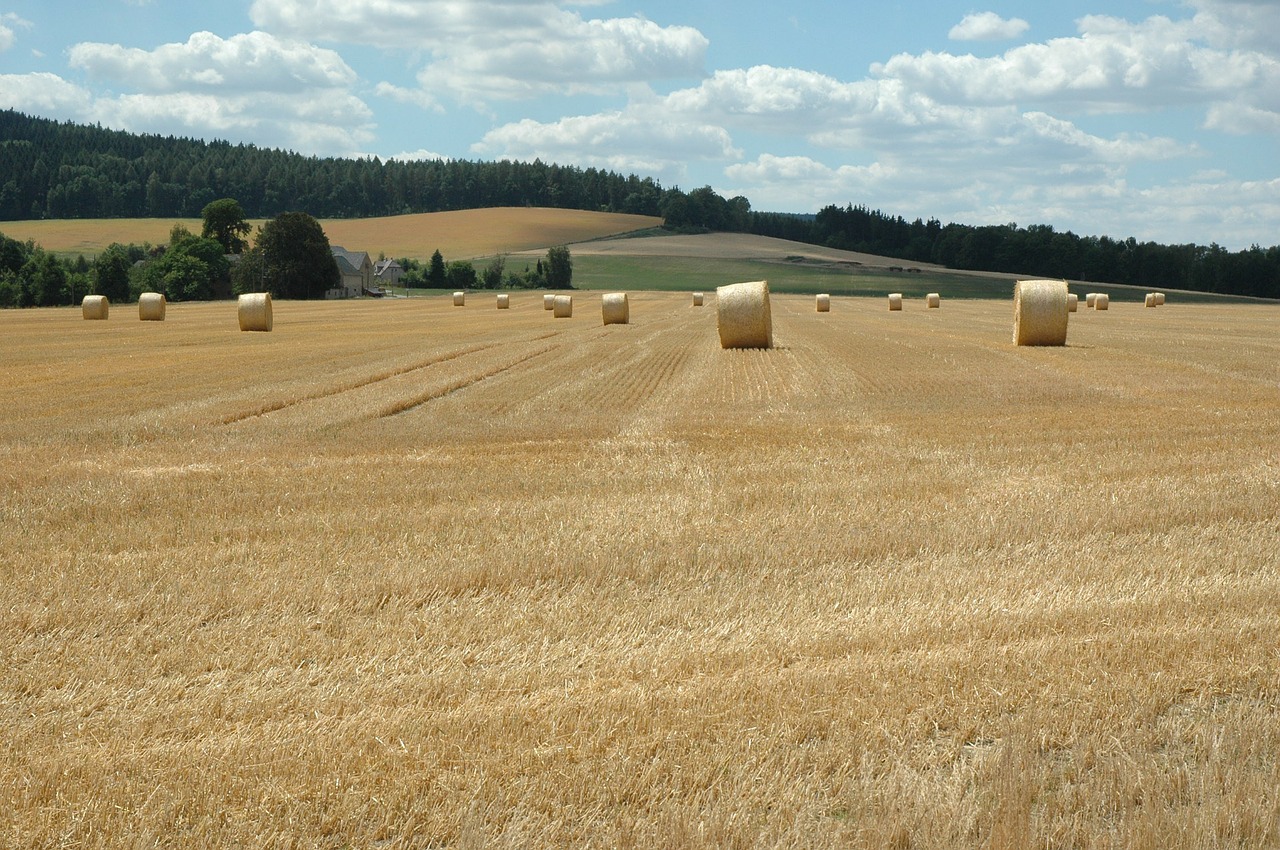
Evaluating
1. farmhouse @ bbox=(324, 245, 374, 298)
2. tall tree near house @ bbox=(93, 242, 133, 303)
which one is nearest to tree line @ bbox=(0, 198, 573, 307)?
tall tree near house @ bbox=(93, 242, 133, 303)

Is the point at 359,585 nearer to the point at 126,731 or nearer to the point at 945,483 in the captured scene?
the point at 126,731

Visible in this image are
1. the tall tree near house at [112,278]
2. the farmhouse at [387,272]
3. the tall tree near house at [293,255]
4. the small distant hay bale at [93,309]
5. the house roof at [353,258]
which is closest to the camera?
the small distant hay bale at [93,309]

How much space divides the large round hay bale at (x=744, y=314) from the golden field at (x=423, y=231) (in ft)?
378

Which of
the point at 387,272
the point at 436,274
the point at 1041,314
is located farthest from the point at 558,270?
the point at 1041,314

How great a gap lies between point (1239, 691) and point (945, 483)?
17.8 ft

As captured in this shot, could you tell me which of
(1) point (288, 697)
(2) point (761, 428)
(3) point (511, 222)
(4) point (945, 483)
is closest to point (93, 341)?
(2) point (761, 428)

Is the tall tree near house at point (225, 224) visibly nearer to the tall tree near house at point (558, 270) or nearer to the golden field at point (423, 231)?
the golden field at point (423, 231)

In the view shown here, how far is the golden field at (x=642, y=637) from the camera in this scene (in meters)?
4.57

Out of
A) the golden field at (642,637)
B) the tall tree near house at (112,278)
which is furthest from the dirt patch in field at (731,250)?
the golden field at (642,637)

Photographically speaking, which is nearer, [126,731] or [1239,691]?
[126,731]

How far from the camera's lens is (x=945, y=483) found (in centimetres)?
1108

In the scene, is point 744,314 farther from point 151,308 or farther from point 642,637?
point 151,308

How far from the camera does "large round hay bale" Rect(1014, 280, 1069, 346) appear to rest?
30.7 meters

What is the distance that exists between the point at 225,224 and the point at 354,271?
14503 mm
